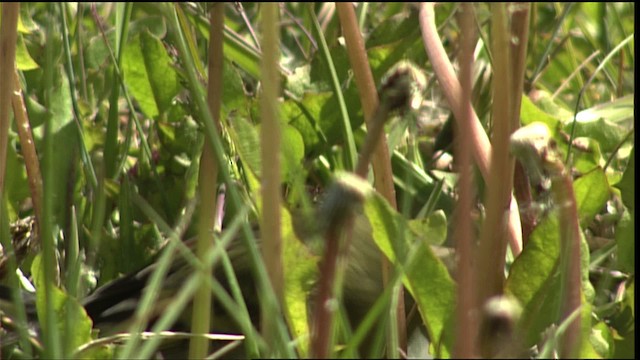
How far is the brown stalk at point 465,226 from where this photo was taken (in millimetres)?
591

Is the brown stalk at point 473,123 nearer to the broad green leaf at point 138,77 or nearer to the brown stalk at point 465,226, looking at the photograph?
the brown stalk at point 465,226

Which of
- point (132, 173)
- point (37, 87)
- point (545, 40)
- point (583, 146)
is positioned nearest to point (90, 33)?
point (37, 87)

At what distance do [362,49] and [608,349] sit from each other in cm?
28

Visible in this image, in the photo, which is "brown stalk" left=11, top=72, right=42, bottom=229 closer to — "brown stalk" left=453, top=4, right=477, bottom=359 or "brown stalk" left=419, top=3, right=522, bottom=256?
"brown stalk" left=419, top=3, right=522, bottom=256

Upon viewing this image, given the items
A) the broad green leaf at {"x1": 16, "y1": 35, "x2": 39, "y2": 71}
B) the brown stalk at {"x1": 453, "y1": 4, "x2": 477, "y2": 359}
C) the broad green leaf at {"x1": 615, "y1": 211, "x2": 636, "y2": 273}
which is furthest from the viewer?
the broad green leaf at {"x1": 16, "y1": 35, "x2": 39, "y2": 71}

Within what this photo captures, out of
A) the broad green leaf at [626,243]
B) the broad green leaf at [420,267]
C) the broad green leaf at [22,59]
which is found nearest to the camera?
the broad green leaf at [420,267]

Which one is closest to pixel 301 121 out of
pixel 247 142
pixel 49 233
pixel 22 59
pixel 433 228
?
pixel 22 59

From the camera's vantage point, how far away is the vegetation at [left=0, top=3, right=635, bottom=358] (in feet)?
2.10

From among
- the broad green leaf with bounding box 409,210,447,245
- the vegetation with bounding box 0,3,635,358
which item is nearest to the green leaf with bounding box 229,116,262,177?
the vegetation with bounding box 0,3,635,358

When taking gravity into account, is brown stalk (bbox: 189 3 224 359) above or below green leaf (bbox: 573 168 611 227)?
above

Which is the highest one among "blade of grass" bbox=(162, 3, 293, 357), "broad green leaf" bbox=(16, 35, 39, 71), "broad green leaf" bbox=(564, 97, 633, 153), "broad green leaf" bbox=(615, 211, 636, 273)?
"broad green leaf" bbox=(16, 35, 39, 71)

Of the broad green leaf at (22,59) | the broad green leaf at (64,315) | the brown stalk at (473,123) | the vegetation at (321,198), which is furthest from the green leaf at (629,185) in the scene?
the broad green leaf at (22,59)

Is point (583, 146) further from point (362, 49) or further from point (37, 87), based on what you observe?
point (37, 87)

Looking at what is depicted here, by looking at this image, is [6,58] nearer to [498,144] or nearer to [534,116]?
[498,144]
